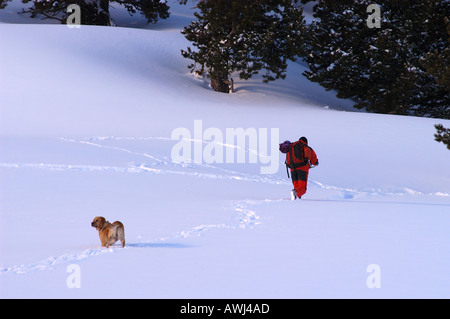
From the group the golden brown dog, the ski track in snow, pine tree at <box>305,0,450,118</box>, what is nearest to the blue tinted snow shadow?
the golden brown dog

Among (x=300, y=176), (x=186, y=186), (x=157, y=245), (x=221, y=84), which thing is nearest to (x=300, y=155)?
(x=300, y=176)

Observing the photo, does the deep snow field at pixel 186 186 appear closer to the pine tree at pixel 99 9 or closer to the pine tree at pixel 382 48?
the pine tree at pixel 382 48

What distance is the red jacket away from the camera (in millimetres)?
12141

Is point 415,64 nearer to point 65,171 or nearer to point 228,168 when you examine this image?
point 228,168

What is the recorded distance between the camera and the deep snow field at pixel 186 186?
618cm

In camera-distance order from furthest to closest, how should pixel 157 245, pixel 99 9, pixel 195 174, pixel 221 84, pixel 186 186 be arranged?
1. pixel 99 9
2. pixel 221 84
3. pixel 195 174
4. pixel 186 186
5. pixel 157 245

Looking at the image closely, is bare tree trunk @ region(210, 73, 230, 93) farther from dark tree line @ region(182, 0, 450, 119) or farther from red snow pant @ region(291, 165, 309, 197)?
red snow pant @ region(291, 165, 309, 197)

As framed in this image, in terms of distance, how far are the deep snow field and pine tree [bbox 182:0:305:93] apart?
1.62 m

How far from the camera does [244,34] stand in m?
27.4

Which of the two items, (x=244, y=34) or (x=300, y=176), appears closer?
(x=300, y=176)

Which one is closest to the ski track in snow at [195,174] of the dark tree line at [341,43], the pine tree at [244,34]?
the pine tree at [244,34]

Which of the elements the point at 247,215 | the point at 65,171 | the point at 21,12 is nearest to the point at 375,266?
the point at 247,215

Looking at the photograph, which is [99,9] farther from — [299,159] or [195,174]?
[299,159]

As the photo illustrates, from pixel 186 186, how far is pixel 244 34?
49.1 ft
